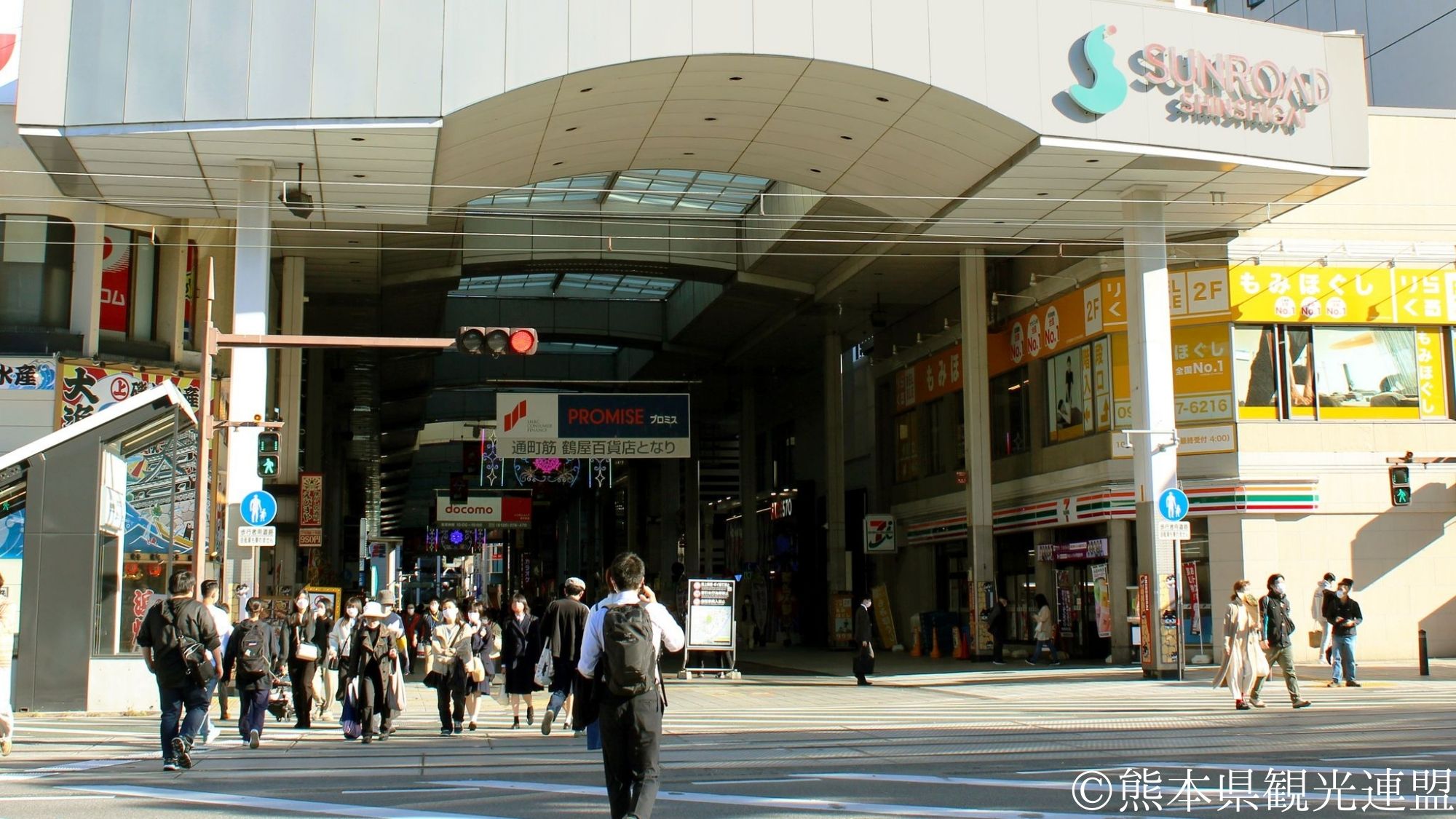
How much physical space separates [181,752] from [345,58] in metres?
11.9

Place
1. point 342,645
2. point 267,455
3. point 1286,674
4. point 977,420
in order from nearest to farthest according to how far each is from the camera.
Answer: point 342,645 < point 1286,674 < point 267,455 < point 977,420

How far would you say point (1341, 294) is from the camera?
27.5 meters

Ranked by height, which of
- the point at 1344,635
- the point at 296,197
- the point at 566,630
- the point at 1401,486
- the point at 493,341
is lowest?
the point at 1344,635

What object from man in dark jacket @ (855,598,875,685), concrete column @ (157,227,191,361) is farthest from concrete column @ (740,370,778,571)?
concrete column @ (157,227,191,361)

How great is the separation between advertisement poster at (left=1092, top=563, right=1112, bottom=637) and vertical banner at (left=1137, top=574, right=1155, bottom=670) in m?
3.62

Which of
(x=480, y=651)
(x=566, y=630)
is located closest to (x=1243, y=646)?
(x=566, y=630)

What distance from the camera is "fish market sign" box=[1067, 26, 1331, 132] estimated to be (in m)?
22.6

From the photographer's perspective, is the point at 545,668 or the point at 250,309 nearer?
the point at 545,668

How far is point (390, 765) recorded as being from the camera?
1283 centimetres

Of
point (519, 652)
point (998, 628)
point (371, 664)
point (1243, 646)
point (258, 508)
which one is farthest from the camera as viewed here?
point (998, 628)

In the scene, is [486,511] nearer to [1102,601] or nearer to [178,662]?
[1102,601]

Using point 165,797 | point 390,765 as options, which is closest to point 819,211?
point 390,765

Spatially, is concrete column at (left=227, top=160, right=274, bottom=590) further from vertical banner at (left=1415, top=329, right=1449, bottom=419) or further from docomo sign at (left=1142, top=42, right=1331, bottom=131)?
vertical banner at (left=1415, top=329, right=1449, bottom=419)

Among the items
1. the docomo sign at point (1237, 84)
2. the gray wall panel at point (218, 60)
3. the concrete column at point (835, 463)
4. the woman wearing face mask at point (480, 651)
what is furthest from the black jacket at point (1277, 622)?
the concrete column at point (835, 463)
